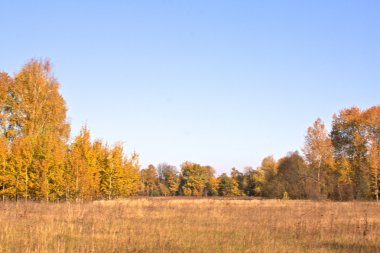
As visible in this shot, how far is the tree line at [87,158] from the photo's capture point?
89.2 feet

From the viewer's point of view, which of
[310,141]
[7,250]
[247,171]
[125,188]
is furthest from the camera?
[247,171]

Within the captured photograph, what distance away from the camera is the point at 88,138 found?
95.5ft

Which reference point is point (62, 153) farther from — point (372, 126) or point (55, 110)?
point (372, 126)

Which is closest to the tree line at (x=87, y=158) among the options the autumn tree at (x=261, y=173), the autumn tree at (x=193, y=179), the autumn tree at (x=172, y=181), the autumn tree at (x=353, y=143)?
the autumn tree at (x=353, y=143)

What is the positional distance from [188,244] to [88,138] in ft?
70.0

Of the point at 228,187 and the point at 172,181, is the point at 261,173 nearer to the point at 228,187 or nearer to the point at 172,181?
the point at 228,187

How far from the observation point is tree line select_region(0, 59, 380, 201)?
89.2 feet

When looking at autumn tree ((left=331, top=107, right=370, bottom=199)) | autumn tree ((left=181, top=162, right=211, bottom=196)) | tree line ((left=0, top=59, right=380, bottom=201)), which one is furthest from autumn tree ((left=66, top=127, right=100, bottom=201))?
autumn tree ((left=181, top=162, right=211, bottom=196))

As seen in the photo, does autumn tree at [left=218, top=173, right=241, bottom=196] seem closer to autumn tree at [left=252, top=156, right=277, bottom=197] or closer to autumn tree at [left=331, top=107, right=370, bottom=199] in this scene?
autumn tree at [left=252, top=156, right=277, bottom=197]

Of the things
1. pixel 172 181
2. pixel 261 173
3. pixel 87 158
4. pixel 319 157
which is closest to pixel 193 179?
pixel 172 181

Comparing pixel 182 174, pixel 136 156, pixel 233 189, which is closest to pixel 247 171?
pixel 233 189

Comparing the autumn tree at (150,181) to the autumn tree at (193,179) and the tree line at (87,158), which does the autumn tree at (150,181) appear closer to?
the autumn tree at (193,179)

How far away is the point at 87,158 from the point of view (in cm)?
2817

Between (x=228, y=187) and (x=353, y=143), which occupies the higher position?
(x=353, y=143)
